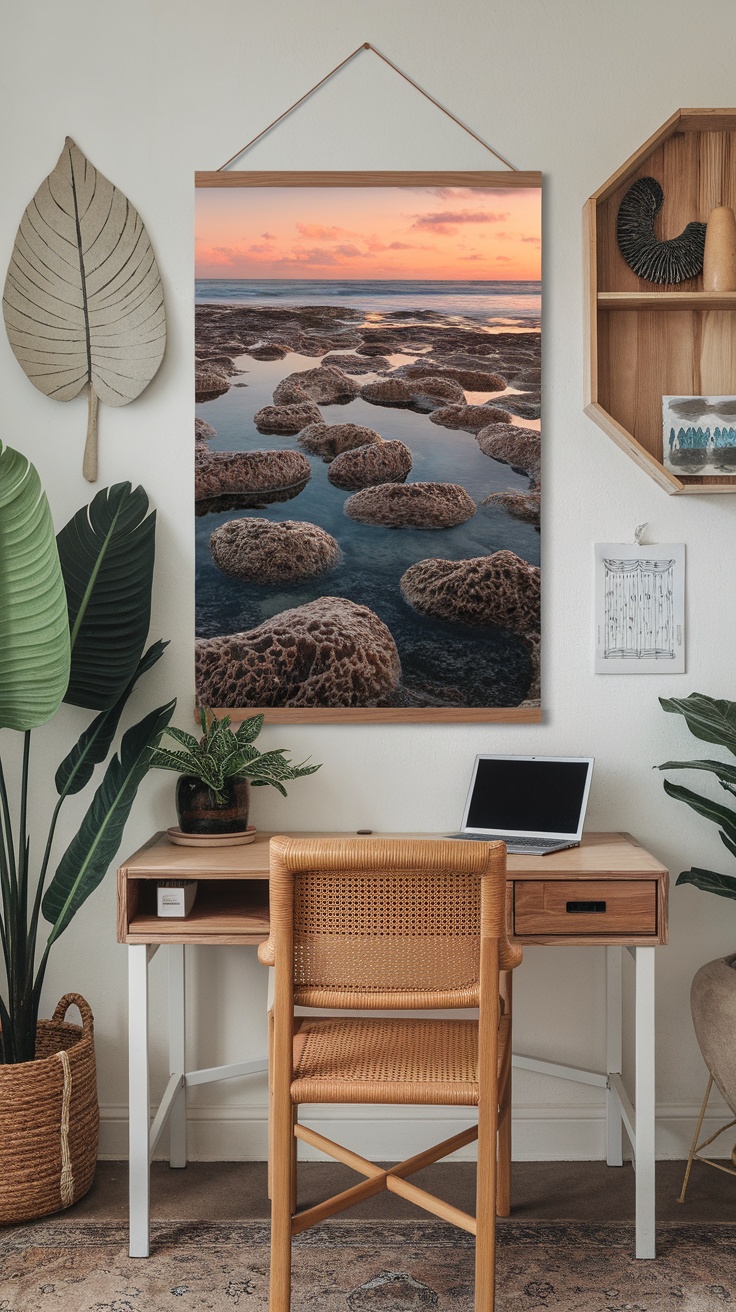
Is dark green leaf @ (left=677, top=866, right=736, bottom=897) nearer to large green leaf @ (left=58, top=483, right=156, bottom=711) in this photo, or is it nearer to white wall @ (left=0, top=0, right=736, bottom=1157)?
white wall @ (left=0, top=0, right=736, bottom=1157)

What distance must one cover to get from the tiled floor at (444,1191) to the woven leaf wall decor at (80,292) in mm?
1899

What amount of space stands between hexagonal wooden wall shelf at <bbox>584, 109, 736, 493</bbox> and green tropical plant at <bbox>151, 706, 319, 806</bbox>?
1.21 metres

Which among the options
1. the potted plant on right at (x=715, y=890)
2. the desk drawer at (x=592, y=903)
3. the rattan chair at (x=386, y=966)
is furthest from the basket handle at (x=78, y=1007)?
the potted plant on right at (x=715, y=890)

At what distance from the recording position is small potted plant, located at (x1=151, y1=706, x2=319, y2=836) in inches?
95.2

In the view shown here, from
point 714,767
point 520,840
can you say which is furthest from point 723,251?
point 520,840

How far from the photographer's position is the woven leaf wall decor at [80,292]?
8.73 ft

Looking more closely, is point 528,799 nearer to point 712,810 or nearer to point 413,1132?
point 712,810

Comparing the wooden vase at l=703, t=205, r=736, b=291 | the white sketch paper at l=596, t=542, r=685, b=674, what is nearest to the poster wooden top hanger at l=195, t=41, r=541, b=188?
the wooden vase at l=703, t=205, r=736, b=291

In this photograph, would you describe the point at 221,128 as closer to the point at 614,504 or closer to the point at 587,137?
the point at 587,137

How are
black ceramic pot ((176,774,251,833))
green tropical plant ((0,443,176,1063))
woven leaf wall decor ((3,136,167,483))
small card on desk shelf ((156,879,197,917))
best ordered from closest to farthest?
green tropical plant ((0,443,176,1063)), small card on desk shelf ((156,879,197,917)), black ceramic pot ((176,774,251,833)), woven leaf wall decor ((3,136,167,483))

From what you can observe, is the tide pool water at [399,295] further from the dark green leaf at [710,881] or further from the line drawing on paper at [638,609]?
the dark green leaf at [710,881]

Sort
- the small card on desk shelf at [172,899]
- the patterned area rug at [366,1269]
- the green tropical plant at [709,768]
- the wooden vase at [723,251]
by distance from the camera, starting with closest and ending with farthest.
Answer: the patterned area rug at [366,1269] < the small card on desk shelf at [172,899] < the green tropical plant at [709,768] < the wooden vase at [723,251]

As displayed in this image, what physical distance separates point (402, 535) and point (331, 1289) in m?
1.67

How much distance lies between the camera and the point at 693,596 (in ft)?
8.86
